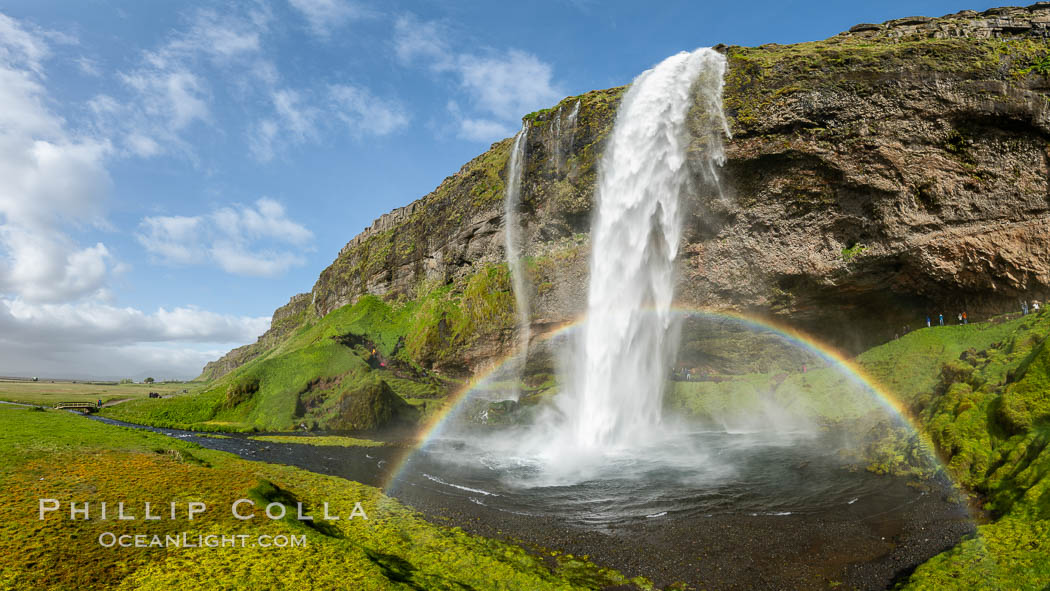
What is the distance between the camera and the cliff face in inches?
1206

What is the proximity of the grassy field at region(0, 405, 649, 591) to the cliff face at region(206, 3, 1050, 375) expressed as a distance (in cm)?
3225

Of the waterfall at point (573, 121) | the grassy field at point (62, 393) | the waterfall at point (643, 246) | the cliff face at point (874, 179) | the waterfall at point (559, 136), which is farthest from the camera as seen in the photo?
the grassy field at point (62, 393)

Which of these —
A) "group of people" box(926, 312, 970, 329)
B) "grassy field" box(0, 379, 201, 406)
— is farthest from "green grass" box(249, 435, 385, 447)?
"grassy field" box(0, 379, 201, 406)

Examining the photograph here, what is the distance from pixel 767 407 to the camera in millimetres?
38719

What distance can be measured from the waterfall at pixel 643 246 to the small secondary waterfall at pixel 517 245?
1135cm

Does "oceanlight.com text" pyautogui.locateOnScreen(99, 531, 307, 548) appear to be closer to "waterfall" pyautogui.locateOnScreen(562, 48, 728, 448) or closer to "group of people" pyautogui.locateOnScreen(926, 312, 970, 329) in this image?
"waterfall" pyautogui.locateOnScreen(562, 48, 728, 448)

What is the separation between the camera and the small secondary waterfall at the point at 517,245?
48.2m

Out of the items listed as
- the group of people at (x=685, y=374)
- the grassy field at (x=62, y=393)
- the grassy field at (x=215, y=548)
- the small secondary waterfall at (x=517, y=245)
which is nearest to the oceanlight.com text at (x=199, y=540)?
the grassy field at (x=215, y=548)

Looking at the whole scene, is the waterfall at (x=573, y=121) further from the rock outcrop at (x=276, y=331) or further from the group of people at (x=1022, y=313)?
the rock outcrop at (x=276, y=331)

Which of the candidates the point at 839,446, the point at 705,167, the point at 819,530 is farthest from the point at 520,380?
the point at 819,530

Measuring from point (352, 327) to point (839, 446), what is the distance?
5936 cm

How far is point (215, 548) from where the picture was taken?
8.23 metres

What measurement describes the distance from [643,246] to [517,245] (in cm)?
1816

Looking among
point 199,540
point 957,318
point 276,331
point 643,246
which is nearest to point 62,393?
point 276,331
